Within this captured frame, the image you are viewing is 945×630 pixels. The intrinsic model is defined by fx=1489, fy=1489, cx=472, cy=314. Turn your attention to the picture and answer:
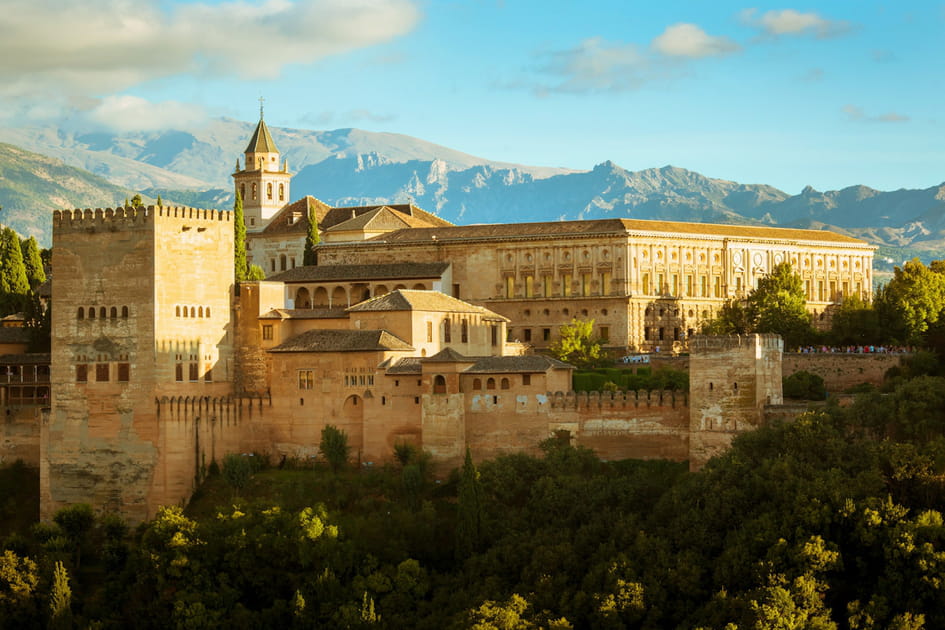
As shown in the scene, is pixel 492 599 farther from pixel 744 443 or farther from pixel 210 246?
pixel 210 246

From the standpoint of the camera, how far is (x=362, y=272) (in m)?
82.9

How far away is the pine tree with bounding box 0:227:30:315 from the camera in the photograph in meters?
80.4

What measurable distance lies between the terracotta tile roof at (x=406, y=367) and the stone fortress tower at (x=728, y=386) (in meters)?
11.2

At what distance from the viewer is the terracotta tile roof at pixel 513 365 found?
58406 mm

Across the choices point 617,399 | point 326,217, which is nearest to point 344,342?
point 617,399

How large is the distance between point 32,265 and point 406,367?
1485 inches

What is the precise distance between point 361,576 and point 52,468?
17266 millimetres

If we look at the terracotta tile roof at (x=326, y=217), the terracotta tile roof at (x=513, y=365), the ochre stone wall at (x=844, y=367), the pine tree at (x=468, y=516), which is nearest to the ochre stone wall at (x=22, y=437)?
the terracotta tile roof at (x=513, y=365)

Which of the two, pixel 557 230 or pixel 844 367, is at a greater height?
pixel 557 230

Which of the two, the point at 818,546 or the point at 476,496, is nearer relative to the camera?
the point at 818,546

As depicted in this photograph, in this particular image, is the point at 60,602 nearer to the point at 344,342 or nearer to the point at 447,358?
the point at 344,342

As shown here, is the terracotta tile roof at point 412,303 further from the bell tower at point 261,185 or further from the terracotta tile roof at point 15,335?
the bell tower at point 261,185

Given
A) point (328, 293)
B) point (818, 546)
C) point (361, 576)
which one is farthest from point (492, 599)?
point (328, 293)

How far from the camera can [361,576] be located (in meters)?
51.9
